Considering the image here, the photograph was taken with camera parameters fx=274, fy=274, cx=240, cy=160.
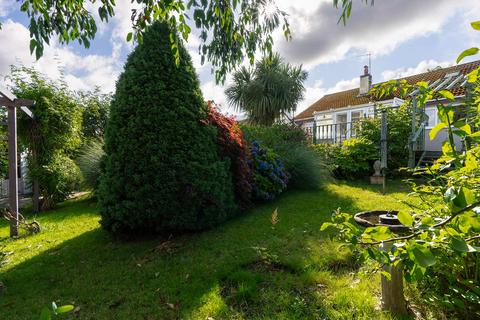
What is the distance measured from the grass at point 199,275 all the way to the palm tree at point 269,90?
11261 mm

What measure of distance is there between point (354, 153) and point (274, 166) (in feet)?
10.6

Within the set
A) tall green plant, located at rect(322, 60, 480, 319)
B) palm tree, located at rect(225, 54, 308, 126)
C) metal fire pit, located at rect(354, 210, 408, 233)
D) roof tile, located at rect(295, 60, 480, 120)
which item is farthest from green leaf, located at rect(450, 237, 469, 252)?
roof tile, located at rect(295, 60, 480, 120)

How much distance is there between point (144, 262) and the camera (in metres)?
2.78

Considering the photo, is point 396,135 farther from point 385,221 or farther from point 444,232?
point 444,232

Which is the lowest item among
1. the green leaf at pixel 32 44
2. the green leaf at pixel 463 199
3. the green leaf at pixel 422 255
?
the green leaf at pixel 422 255

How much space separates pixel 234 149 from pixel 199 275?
1765mm

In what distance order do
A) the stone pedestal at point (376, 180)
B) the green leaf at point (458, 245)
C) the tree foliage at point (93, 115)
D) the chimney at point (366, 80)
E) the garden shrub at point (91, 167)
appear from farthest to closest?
the chimney at point (366, 80) < the tree foliage at point (93, 115) < the stone pedestal at point (376, 180) < the garden shrub at point (91, 167) < the green leaf at point (458, 245)

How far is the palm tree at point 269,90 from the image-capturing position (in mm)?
14391

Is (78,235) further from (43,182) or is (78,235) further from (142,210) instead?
(43,182)

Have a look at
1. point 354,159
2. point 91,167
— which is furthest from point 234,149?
point 354,159

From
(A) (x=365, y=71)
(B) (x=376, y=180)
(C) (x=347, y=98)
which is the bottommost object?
(B) (x=376, y=180)

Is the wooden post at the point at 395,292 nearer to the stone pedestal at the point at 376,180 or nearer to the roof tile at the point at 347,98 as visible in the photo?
the stone pedestal at the point at 376,180

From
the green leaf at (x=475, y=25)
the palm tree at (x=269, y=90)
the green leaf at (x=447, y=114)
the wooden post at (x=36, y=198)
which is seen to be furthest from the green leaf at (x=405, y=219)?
the palm tree at (x=269, y=90)

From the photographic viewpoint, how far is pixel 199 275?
97.6 inches
